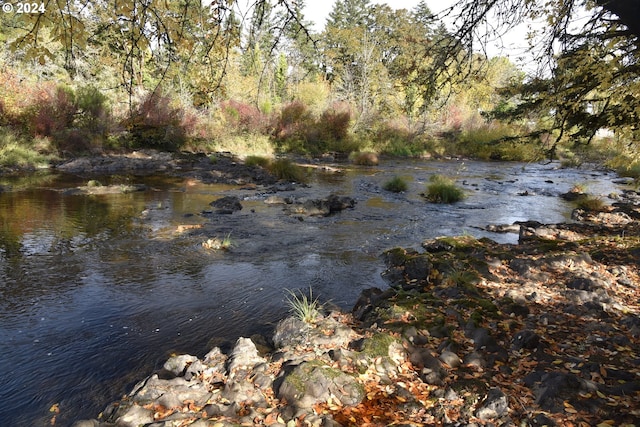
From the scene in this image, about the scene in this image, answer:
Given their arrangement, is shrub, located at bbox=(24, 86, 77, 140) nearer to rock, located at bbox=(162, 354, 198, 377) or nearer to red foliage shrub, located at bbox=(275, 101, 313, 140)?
red foliage shrub, located at bbox=(275, 101, 313, 140)

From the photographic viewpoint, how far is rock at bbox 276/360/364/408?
3301 mm

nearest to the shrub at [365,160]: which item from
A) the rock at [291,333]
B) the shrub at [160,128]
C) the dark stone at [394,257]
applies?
the shrub at [160,128]

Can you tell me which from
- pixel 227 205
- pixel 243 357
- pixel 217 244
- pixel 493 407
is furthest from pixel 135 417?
pixel 227 205

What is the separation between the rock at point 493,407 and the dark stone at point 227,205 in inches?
370

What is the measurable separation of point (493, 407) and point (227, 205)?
33.5ft

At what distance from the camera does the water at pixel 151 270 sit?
438cm

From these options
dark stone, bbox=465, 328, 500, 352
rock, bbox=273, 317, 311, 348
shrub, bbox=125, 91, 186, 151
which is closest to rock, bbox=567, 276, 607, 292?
dark stone, bbox=465, 328, 500, 352

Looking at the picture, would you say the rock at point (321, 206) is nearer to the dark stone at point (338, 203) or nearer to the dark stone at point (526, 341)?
the dark stone at point (338, 203)

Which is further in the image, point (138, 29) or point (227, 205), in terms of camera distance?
point (227, 205)

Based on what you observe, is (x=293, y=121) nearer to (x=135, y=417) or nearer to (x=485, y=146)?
(x=485, y=146)

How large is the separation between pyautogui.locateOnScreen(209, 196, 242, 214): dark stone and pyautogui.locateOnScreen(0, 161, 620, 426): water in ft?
1.41

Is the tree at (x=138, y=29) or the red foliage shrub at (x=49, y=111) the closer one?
the tree at (x=138, y=29)

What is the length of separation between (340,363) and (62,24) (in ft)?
11.0

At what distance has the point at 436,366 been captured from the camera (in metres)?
3.78
